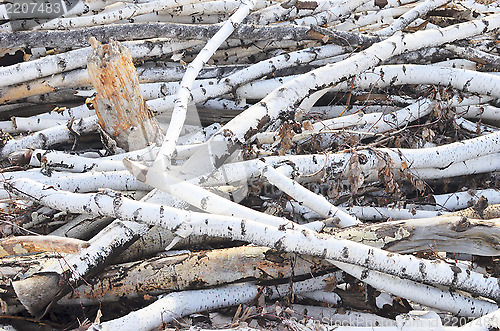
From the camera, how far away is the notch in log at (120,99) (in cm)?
294

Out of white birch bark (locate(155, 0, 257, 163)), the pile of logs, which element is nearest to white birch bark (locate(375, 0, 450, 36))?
the pile of logs

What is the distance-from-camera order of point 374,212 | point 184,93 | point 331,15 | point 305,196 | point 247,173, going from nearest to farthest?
point 305,196, point 247,173, point 184,93, point 374,212, point 331,15

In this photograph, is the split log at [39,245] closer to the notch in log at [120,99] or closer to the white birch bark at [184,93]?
the white birch bark at [184,93]

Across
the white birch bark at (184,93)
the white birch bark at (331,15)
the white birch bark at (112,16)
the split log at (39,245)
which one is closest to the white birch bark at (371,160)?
the white birch bark at (184,93)

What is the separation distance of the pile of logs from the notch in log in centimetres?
1

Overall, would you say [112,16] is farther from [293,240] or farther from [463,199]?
[463,199]

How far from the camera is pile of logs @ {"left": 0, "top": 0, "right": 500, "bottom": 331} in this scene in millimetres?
2559

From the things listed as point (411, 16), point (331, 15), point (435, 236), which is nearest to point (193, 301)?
point (435, 236)

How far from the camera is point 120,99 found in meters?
3.05

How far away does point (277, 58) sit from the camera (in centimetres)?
401

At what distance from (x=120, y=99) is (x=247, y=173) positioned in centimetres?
100

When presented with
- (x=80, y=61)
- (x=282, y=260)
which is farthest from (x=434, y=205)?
(x=80, y=61)

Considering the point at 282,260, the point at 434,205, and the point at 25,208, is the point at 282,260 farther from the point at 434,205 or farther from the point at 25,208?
the point at 25,208

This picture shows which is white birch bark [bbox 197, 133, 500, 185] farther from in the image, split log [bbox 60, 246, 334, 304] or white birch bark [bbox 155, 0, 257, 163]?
split log [bbox 60, 246, 334, 304]
